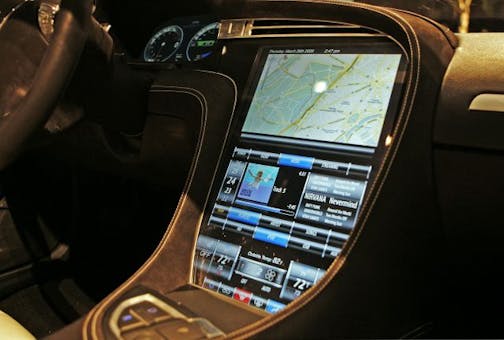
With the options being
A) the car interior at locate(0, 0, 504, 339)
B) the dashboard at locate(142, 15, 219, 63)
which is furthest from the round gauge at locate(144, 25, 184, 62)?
the car interior at locate(0, 0, 504, 339)

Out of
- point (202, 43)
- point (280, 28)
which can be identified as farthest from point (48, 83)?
point (202, 43)

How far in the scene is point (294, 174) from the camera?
1116 millimetres

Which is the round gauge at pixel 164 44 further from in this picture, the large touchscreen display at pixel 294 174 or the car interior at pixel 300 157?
the large touchscreen display at pixel 294 174

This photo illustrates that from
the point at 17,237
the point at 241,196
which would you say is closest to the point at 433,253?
the point at 241,196

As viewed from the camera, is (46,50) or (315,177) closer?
(46,50)

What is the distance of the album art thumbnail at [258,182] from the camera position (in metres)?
1.14

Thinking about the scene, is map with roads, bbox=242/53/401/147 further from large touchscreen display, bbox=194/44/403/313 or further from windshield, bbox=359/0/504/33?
windshield, bbox=359/0/504/33

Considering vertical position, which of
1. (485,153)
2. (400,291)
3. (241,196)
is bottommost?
(400,291)

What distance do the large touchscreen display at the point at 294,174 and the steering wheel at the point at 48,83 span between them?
37cm

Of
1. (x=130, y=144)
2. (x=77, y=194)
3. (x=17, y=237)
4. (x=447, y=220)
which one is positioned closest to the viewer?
(x=447, y=220)

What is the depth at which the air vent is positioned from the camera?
1153 millimetres

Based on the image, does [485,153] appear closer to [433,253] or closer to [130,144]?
[433,253]

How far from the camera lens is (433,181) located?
3.48 feet

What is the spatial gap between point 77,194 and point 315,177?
118cm
